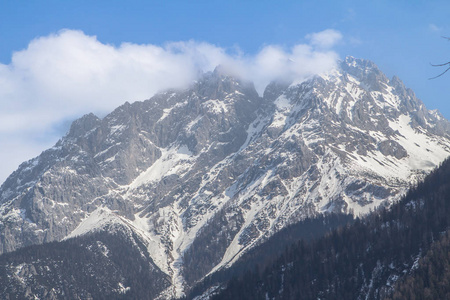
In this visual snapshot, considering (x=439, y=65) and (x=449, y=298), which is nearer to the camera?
(x=439, y=65)

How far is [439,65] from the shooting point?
2751 inches

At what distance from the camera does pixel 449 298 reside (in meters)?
198

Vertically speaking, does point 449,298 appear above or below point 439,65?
below

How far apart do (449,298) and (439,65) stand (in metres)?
146
